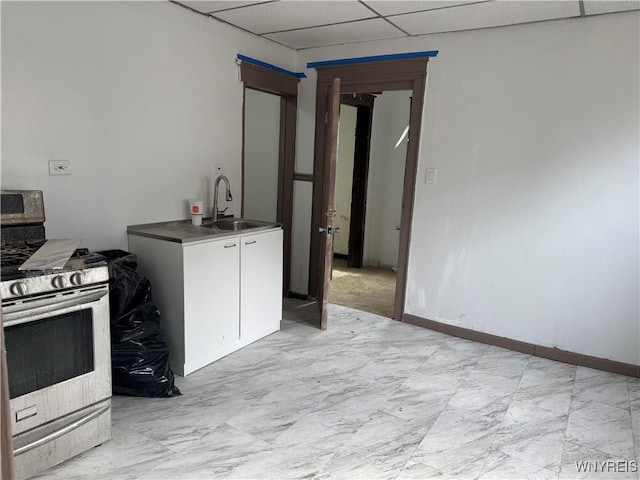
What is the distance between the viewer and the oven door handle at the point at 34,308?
1646mm

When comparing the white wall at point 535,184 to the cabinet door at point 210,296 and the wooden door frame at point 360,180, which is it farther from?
the wooden door frame at point 360,180

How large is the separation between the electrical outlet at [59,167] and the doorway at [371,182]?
3.30 m

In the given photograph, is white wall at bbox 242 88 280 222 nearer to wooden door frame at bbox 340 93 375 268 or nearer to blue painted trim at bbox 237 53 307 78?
blue painted trim at bbox 237 53 307 78

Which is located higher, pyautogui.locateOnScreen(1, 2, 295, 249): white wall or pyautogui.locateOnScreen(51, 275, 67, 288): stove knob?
pyautogui.locateOnScreen(1, 2, 295, 249): white wall

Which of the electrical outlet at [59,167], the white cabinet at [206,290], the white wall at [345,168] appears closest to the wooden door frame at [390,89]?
the white cabinet at [206,290]

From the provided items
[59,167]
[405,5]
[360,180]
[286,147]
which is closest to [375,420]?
[59,167]

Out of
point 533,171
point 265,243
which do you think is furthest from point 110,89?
point 533,171

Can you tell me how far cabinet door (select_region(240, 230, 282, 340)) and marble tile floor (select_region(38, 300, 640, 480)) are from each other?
168 millimetres

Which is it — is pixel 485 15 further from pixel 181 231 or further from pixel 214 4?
pixel 181 231

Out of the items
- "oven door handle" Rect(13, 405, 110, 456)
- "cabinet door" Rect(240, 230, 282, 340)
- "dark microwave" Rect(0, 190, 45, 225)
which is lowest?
"oven door handle" Rect(13, 405, 110, 456)

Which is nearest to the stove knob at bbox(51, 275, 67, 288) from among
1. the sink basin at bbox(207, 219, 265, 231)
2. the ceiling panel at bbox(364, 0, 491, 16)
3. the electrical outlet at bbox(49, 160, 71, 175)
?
the electrical outlet at bbox(49, 160, 71, 175)

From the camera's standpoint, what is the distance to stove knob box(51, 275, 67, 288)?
1.74 m

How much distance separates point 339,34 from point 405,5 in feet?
2.77

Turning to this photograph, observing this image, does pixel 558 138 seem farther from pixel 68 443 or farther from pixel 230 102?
pixel 68 443
